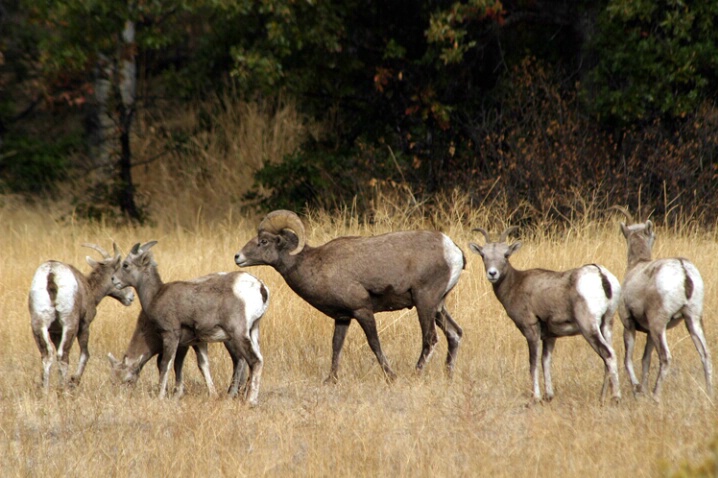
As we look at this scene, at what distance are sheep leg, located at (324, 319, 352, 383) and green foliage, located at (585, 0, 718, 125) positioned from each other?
804 cm

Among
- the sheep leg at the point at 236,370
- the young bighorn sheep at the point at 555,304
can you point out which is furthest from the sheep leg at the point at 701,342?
the sheep leg at the point at 236,370

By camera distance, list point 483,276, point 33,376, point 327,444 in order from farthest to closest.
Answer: point 483,276 < point 33,376 < point 327,444

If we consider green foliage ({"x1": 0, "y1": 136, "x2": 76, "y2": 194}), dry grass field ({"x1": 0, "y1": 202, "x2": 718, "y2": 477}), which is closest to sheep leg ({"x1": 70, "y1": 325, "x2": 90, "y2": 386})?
dry grass field ({"x1": 0, "y1": 202, "x2": 718, "y2": 477})

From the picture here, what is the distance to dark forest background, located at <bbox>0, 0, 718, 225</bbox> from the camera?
52.6 feet

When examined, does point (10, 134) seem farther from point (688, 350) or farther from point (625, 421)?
point (625, 421)

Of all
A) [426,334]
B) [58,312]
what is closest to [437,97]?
[426,334]

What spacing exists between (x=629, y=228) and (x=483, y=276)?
3016 millimetres

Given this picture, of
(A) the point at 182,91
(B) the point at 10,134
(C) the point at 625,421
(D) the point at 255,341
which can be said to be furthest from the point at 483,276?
(B) the point at 10,134

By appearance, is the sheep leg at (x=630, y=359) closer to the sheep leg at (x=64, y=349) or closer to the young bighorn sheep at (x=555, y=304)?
the young bighorn sheep at (x=555, y=304)

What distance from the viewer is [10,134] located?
22750mm

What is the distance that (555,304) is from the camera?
8.24m

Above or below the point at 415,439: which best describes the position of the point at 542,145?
above

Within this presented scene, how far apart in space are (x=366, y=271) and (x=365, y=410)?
4.88 ft

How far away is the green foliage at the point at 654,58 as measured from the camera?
1563cm
